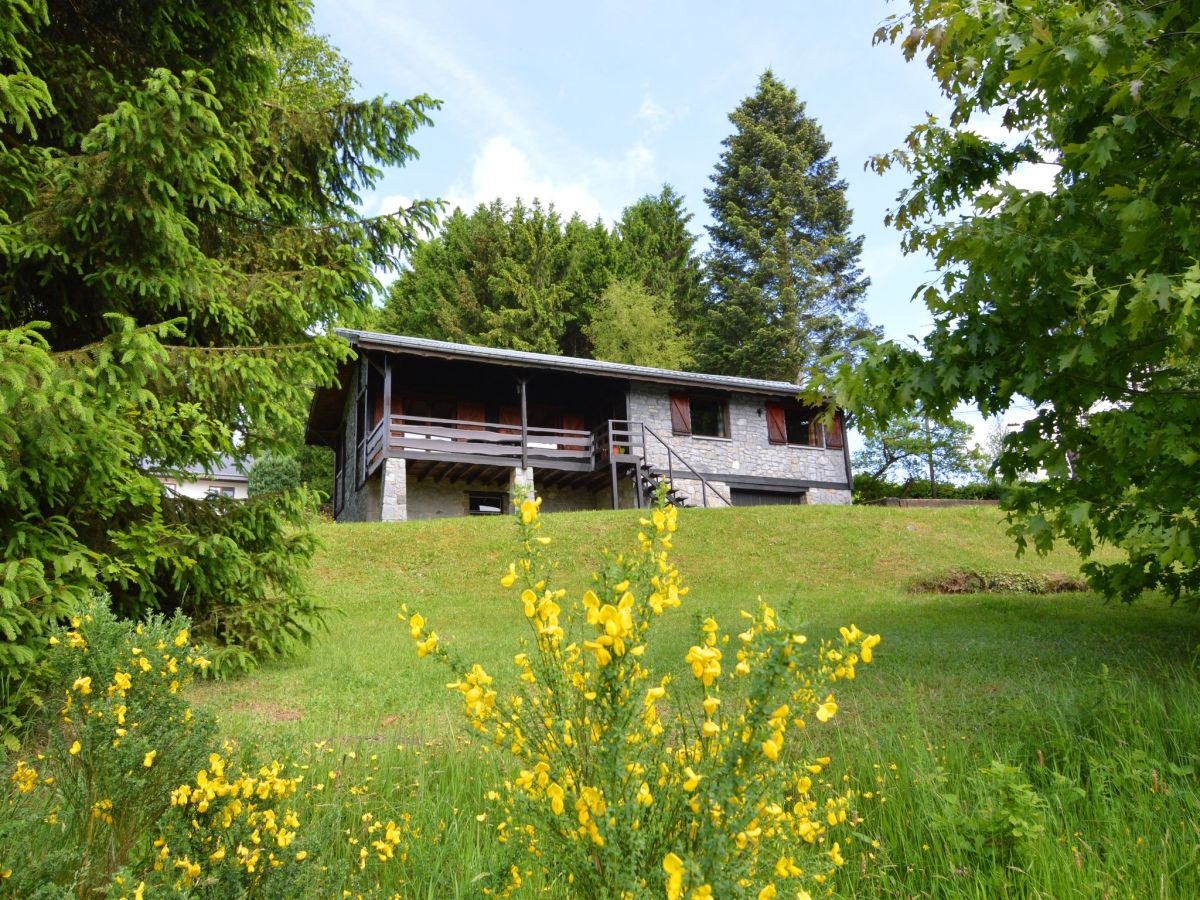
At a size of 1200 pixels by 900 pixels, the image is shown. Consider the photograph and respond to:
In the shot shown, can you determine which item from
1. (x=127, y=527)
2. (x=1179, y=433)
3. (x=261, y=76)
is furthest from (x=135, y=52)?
(x=1179, y=433)

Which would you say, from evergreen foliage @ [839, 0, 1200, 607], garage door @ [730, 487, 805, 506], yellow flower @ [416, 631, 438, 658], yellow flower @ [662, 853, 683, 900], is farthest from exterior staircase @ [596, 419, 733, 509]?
yellow flower @ [662, 853, 683, 900]

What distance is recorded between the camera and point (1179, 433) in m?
3.74

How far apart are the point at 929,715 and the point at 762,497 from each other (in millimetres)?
17715

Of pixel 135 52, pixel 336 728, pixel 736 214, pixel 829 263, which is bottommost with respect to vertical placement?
pixel 336 728

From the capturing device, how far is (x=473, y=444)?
19.0m

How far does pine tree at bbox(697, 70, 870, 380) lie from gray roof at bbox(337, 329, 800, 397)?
8.80 m

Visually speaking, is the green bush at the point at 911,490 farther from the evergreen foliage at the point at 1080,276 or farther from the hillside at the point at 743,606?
the evergreen foliage at the point at 1080,276

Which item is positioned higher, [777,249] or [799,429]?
[777,249]

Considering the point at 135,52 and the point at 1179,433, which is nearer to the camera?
the point at 1179,433

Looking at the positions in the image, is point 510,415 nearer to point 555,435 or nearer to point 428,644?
point 555,435

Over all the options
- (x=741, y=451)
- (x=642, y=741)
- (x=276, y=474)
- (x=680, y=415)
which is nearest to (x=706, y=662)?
(x=642, y=741)

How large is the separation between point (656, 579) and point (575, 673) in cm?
30

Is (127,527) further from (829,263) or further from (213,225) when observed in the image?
(829,263)

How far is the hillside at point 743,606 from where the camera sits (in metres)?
5.48
